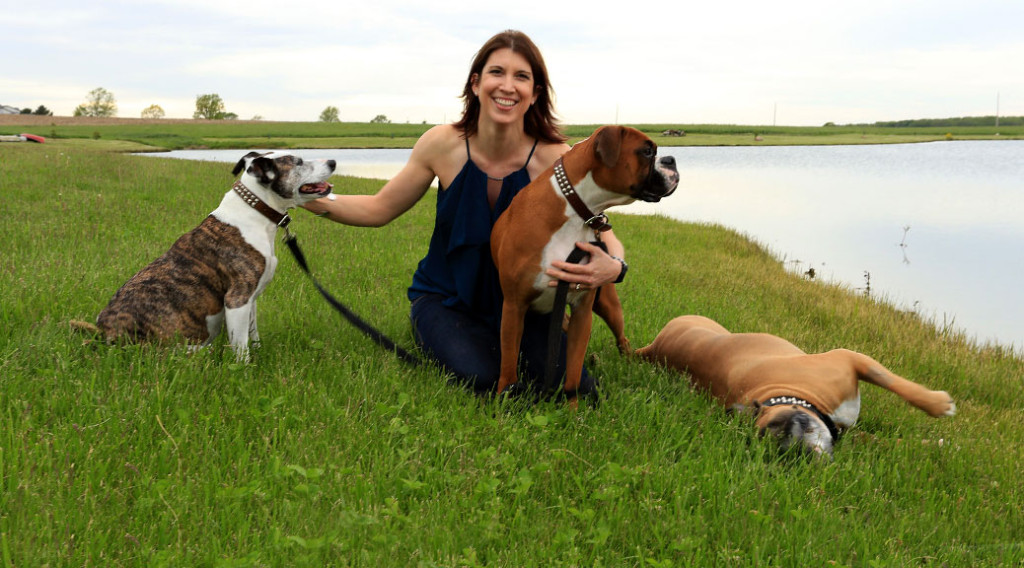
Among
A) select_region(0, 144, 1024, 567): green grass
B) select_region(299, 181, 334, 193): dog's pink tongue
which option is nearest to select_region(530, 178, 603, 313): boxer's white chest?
select_region(0, 144, 1024, 567): green grass

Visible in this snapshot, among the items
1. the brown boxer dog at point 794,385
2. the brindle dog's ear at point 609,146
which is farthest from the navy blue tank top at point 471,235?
the brown boxer dog at point 794,385

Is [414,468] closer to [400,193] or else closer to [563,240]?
[563,240]

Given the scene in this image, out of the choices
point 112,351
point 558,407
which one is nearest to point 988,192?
point 558,407

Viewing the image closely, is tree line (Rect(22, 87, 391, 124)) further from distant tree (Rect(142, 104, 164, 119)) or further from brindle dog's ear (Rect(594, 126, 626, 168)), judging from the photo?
brindle dog's ear (Rect(594, 126, 626, 168))

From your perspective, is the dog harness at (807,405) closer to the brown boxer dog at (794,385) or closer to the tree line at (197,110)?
the brown boxer dog at (794,385)

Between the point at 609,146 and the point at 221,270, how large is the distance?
2.31 m

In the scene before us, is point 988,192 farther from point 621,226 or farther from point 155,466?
point 155,466

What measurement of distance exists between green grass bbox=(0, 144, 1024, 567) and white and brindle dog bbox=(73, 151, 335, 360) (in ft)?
0.54

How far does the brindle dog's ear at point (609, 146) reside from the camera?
132 inches

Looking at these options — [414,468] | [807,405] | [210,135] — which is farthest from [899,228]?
[210,135]

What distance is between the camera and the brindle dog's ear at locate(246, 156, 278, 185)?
13.0ft

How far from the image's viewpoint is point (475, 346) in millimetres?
4531

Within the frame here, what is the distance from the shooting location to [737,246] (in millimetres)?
12031

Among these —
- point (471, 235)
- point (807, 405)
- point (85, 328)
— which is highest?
point (471, 235)
